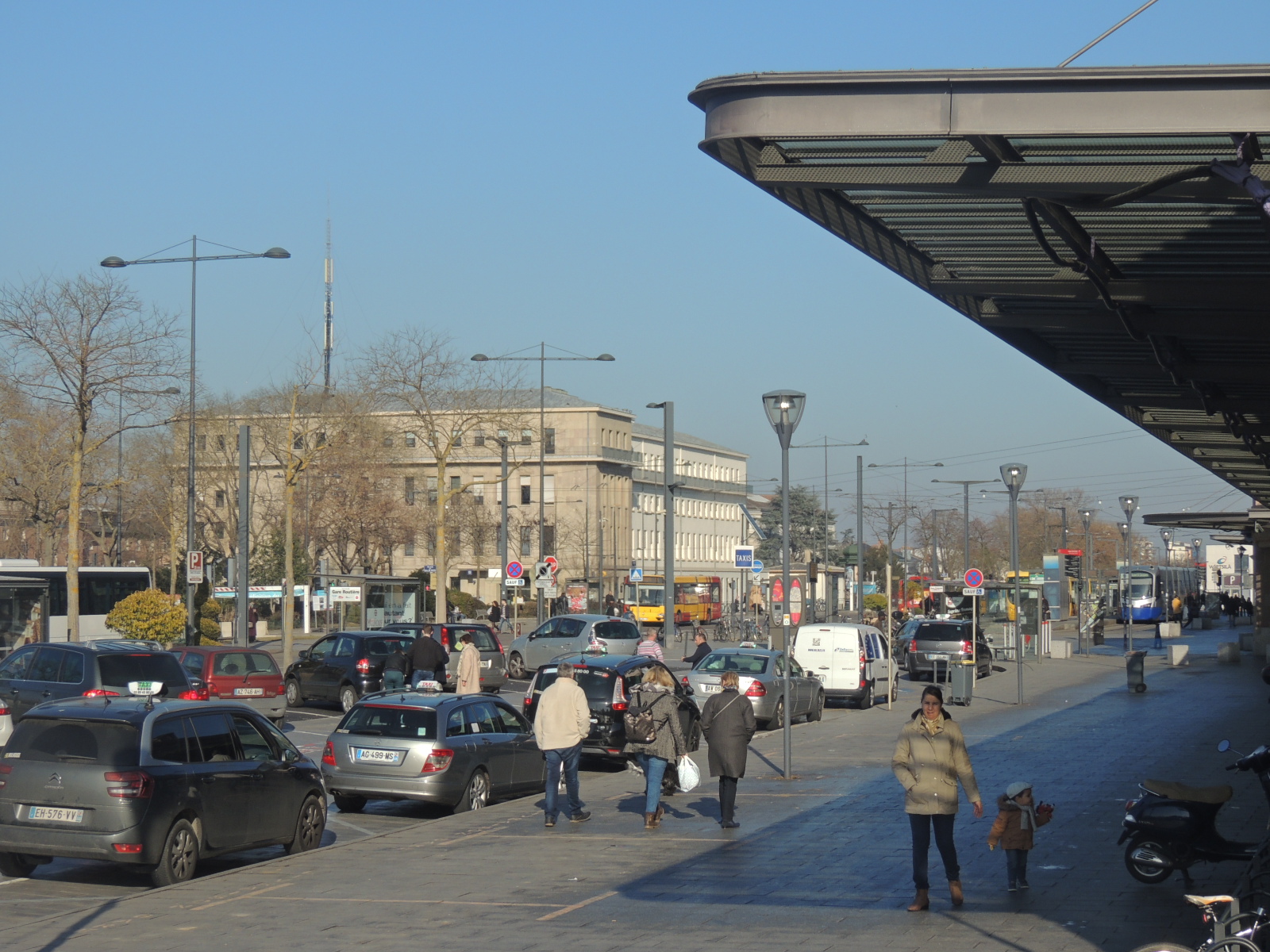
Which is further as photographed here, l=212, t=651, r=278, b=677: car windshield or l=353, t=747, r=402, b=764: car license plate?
l=212, t=651, r=278, b=677: car windshield

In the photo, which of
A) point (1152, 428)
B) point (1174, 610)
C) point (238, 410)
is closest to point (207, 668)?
point (1152, 428)

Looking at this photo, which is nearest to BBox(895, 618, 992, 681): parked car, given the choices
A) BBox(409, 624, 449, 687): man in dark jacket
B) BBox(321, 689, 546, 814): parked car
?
BBox(409, 624, 449, 687): man in dark jacket

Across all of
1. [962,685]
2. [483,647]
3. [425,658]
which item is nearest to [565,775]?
[425,658]

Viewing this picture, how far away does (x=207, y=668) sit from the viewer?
26.0 meters

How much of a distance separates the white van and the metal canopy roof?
1478 centimetres

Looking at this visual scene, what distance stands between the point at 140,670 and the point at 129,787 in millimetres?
11118

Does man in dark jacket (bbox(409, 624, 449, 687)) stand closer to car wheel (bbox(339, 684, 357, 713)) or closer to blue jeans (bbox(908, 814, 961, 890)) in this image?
car wheel (bbox(339, 684, 357, 713))

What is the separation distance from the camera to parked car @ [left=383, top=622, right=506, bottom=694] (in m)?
33.6

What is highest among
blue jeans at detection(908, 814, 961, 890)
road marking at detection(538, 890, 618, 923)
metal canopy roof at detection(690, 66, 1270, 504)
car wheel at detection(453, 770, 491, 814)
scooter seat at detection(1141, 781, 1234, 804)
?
metal canopy roof at detection(690, 66, 1270, 504)

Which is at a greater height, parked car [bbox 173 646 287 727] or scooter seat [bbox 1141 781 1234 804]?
scooter seat [bbox 1141 781 1234 804]

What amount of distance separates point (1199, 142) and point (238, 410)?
65.5 m

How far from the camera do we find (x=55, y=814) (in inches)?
470

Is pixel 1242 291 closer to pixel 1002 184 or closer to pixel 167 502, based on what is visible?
pixel 1002 184

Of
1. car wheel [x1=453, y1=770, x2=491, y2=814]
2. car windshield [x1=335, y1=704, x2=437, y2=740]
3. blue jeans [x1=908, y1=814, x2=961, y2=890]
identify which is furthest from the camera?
car wheel [x1=453, y1=770, x2=491, y2=814]
